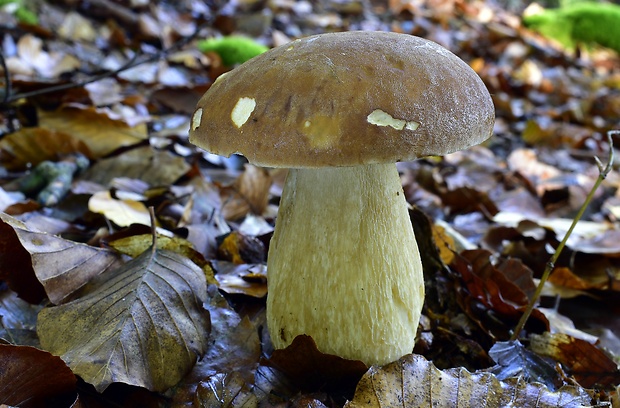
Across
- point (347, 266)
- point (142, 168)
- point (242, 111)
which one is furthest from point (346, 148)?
point (142, 168)

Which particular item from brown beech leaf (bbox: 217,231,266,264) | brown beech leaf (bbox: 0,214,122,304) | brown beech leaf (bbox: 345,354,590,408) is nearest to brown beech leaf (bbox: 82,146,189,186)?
brown beech leaf (bbox: 217,231,266,264)

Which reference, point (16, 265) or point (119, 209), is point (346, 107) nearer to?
point (16, 265)

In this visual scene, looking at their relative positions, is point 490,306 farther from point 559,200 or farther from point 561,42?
point 561,42

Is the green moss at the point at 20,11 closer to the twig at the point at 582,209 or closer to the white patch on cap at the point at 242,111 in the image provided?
the white patch on cap at the point at 242,111

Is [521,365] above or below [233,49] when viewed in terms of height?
above

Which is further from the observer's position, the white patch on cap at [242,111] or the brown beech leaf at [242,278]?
the brown beech leaf at [242,278]

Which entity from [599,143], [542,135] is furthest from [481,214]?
[599,143]

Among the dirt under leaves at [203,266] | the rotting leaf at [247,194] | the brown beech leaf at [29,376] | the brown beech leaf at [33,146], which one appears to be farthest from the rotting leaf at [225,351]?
the brown beech leaf at [33,146]
